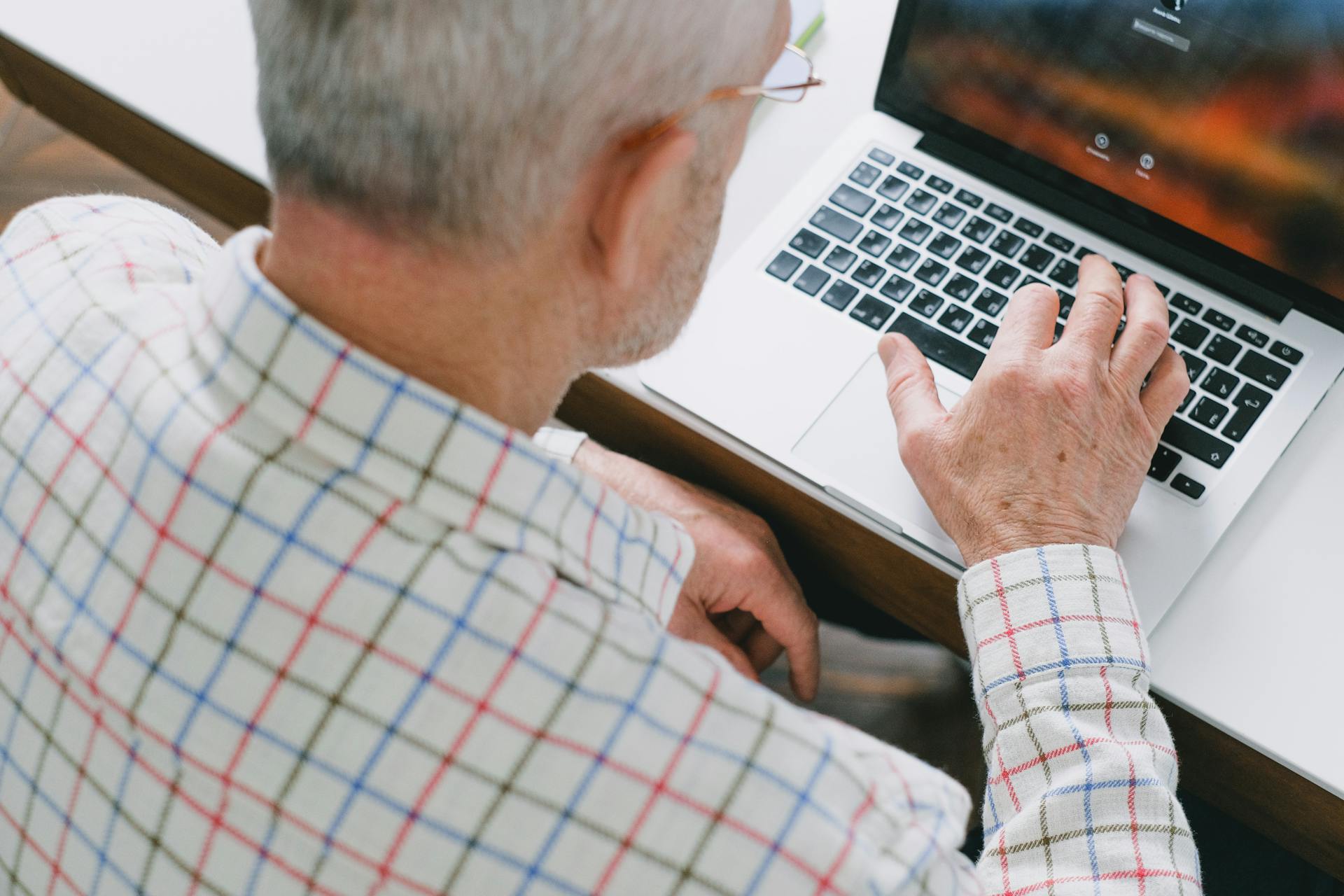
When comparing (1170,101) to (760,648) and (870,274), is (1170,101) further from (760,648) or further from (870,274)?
(760,648)

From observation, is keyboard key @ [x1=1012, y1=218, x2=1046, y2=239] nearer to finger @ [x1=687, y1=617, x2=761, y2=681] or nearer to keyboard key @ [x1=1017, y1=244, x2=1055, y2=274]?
keyboard key @ [x1=1017, y1=244, x2=1055, y2=274]

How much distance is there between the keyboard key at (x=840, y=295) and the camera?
35.3 inches

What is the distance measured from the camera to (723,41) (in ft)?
1.83

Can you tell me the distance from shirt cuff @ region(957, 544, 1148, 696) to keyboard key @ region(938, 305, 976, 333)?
0.20m

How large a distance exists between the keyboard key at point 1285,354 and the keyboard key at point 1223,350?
0.02 m

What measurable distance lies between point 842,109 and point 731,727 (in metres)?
0.66

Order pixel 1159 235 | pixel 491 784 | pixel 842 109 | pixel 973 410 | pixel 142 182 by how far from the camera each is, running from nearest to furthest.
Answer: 1. pixel 491 784
2. pixel 973 410
3. pixel 1159 235
4. pixel 842 109
5. pixel 142 182

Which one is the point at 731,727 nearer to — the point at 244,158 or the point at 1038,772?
the point at 1038,772

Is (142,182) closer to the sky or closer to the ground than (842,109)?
closer to the ground

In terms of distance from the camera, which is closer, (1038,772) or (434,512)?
(434,512)

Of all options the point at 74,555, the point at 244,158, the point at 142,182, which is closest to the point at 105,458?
the point at 74,555

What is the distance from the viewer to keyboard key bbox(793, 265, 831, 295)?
2.97 feet

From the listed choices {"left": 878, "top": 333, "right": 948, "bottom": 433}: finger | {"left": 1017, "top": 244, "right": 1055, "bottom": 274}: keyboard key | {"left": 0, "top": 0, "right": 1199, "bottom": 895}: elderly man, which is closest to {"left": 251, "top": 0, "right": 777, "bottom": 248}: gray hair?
{"left": 0, "top": 0, "right": 1199, "bottom": 895}: elderly man

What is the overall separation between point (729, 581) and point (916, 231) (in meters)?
0.32
